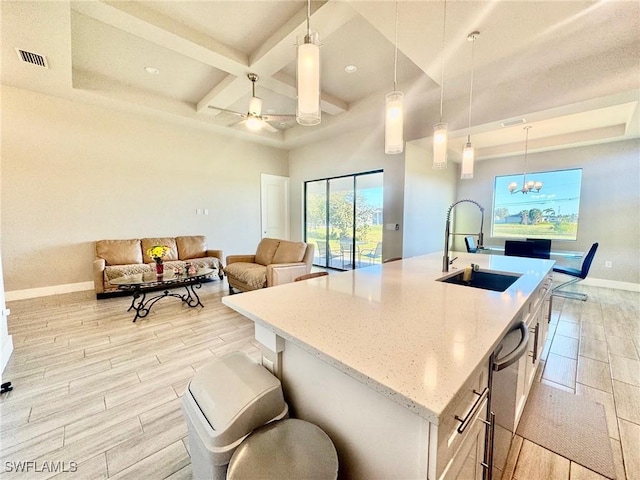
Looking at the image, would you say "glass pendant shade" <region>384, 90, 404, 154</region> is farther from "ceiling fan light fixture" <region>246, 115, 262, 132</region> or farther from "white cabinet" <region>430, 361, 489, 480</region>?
"ceiling fan light fixture" <region>246, 115, 262, 132</region>

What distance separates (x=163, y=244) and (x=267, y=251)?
6.60 ft

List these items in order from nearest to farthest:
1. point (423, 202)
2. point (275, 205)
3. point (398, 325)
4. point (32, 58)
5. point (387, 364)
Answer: point (387, 364) < point (398, 325) < point (32, 58) < point (423, 202) < point (275, 205)

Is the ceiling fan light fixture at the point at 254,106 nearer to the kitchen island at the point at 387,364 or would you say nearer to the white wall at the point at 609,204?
the kitchen island at the point at 387,364

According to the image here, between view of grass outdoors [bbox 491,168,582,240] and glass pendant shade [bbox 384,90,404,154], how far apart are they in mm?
5432

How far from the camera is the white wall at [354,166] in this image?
4.79m

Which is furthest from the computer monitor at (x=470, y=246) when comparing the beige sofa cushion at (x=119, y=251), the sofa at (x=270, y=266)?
the beige sofa cushion at (x=119, y=251)

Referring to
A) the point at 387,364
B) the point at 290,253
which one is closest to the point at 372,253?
the point at 290,253

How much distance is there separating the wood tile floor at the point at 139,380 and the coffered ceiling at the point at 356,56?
2770mm

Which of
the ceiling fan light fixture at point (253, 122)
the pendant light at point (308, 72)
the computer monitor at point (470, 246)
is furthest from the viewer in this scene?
the computer monitor at point (470, 246)

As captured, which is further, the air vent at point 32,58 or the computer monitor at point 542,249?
the computer monitor at point 542,249

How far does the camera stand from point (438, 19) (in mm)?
2145

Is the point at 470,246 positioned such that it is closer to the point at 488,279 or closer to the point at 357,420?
the point at 488,279

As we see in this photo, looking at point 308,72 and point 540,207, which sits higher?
point 308,72

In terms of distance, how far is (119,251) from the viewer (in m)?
4.31
